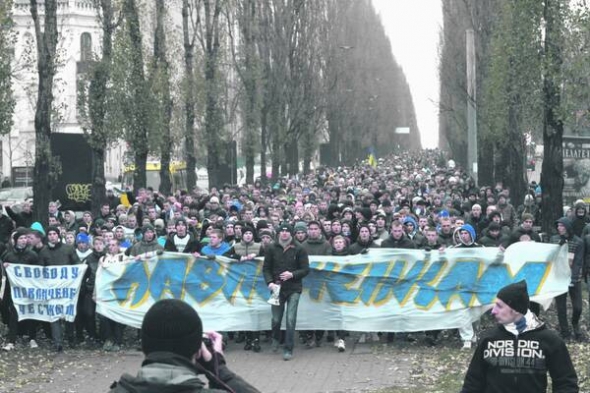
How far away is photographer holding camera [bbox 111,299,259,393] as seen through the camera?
12.3 ft

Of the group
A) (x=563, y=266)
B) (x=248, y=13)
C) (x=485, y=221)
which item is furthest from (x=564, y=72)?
(x=248, y=13)

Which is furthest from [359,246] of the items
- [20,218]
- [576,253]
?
[20,218]

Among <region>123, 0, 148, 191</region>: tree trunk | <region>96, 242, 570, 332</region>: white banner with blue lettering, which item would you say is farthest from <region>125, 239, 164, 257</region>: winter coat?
<region>123, 0, 148, 191</region>: tree trunk

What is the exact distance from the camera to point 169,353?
385 cm

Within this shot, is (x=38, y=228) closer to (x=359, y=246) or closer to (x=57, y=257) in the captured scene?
(x=57, y=257)

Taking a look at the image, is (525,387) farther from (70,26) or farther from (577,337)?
(70,26)

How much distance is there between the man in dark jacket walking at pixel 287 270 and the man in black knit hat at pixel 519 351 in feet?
25.7

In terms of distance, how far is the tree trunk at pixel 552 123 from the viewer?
68.2 feet

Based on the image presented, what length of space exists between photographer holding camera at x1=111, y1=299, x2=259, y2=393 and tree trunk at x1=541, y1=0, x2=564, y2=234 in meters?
17.4

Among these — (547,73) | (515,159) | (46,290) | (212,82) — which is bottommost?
(46,290)

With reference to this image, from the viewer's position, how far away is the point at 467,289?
1445 cm

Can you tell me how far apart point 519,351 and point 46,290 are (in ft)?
31.3

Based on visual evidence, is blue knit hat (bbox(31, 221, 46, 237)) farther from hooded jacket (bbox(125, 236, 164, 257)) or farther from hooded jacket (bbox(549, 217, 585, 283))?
hooded jacket (bbox(549, 217, 585, 283))

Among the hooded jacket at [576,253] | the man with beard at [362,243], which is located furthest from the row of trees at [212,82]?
the hooded jacket at [576,253]
